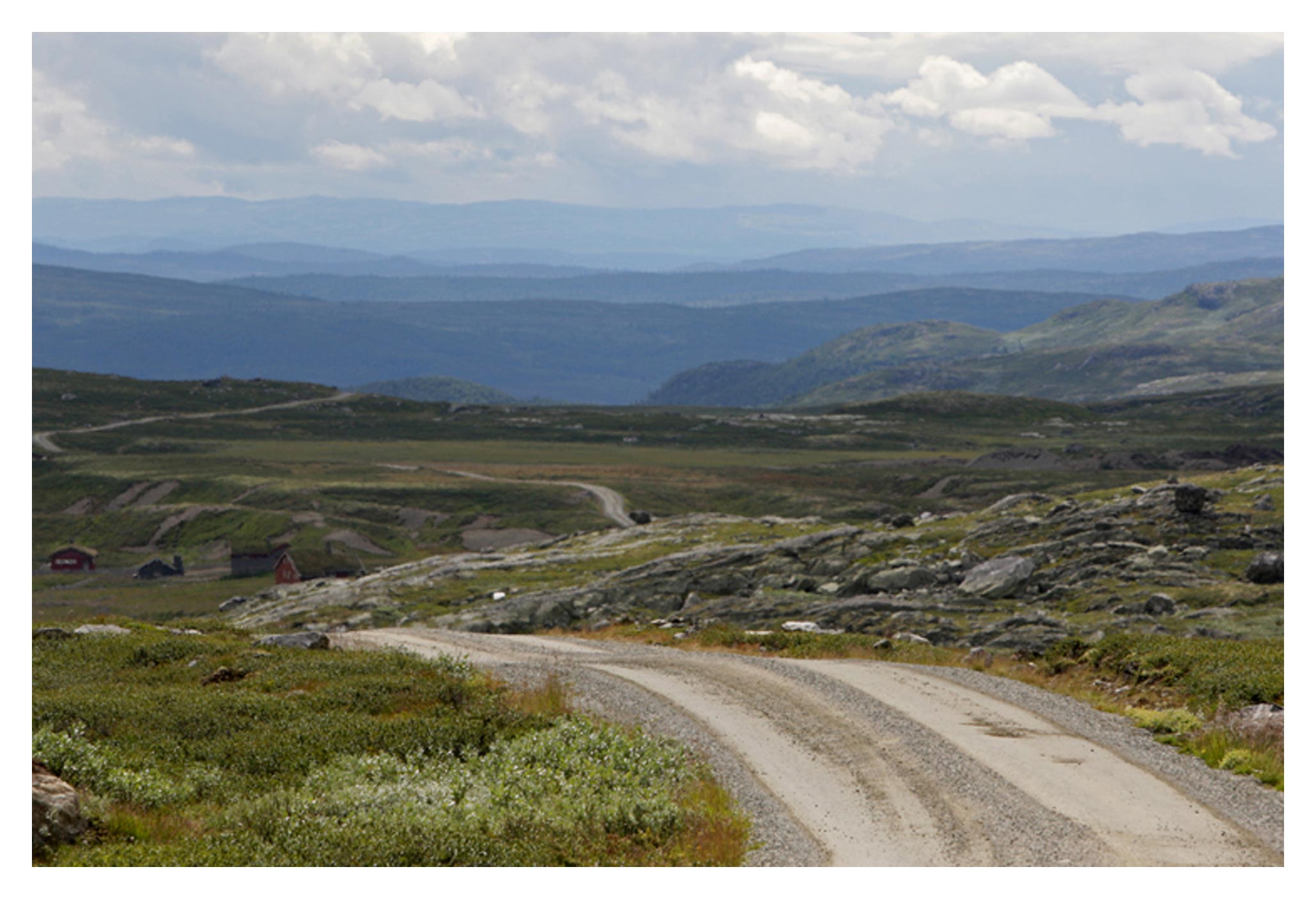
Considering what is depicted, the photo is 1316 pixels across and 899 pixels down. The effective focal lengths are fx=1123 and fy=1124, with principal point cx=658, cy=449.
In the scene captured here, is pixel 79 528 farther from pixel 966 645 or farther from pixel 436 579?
pixel 966 645

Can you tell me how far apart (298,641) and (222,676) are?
7.35 meters

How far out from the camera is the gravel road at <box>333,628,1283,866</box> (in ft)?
53.0

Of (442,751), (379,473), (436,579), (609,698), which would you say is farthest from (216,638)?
(379,473)

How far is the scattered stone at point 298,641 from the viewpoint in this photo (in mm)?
35875

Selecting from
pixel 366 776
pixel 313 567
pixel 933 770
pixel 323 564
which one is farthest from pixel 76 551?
pixel 933 770

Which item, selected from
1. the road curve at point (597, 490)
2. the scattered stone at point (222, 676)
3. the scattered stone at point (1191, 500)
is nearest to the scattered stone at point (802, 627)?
the scattered stone at point (1191, 500)

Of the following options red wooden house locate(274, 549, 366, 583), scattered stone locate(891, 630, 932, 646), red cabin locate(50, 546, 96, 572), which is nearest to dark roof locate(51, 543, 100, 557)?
red cabin locate(50, 546, 96, 572)

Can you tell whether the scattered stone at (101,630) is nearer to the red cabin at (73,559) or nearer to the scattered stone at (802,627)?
the scattered stone at (802,627)

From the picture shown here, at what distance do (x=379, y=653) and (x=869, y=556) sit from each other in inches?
1372

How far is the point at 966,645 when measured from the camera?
39750 mm

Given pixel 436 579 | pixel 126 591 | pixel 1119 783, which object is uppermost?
pixel 1119 783

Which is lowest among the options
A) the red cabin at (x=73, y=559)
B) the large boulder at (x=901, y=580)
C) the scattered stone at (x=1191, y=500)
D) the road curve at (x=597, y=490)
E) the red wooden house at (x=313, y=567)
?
the red cabin at (x=73, y=559)

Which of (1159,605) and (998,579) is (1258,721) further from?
(998,579)

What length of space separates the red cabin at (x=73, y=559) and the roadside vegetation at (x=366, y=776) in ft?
404
